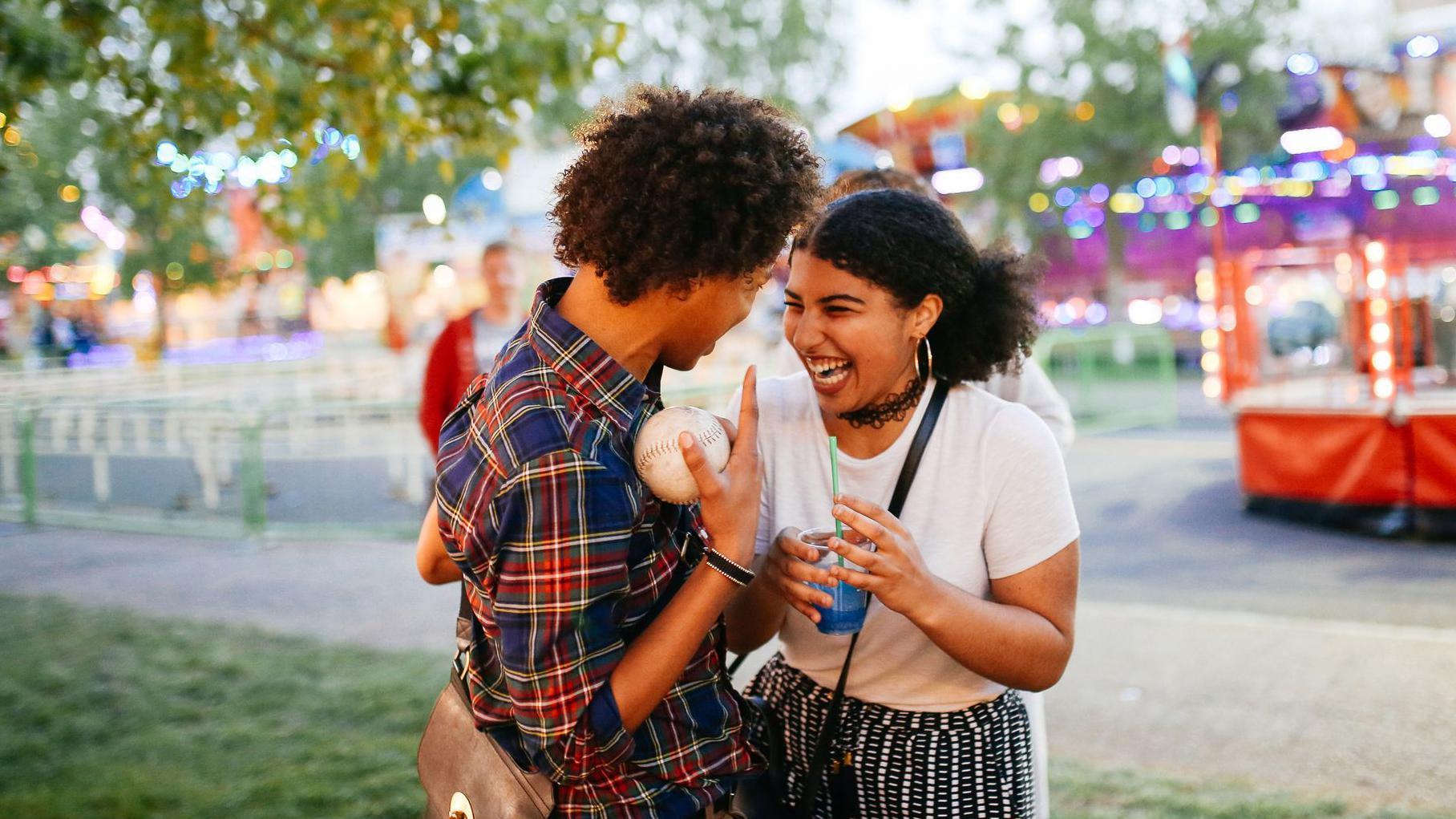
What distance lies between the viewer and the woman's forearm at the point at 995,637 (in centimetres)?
175

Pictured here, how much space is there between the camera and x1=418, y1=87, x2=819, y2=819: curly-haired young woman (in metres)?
1.45

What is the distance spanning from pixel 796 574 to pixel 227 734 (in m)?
3.92

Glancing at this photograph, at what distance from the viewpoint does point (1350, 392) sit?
929 centimetres

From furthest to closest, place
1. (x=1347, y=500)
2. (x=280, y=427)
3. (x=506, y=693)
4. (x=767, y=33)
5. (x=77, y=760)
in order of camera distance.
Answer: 1. (x=767, y=33)
2. (x=280, y=427)
3. (x=1347, y=500)
4. (x=77, y=760)
5. (x=506, y=693)

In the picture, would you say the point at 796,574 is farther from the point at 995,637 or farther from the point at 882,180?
the point at 882,180

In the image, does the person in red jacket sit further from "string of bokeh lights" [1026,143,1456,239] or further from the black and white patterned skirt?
"string of bokeh lights" [1026,143,1456,239]

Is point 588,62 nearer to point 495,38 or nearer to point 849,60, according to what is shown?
point 495,38

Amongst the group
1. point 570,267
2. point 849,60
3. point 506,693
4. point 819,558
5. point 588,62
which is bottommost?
point 506,693

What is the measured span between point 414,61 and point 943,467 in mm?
3881

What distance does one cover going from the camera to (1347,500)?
27.3 ft

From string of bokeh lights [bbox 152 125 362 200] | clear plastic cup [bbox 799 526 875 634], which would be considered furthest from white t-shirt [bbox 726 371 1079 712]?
string of bokeh lights [bbox 152 125 362 200]

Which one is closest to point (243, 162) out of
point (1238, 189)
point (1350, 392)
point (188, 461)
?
point (188, 461)

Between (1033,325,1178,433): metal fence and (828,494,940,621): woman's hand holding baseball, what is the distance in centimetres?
1335

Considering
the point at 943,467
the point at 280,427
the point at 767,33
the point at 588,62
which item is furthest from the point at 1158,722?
the point at 767,33
